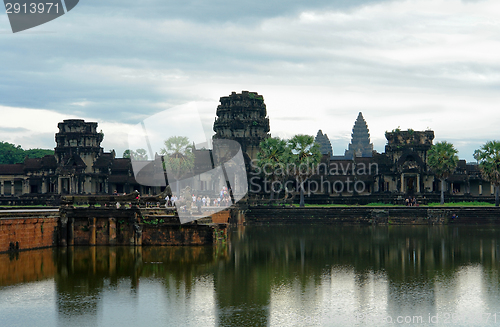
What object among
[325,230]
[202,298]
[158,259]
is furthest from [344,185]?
[202,298]

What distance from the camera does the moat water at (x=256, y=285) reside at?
19594 mm

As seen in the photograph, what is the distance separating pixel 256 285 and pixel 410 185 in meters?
54.7

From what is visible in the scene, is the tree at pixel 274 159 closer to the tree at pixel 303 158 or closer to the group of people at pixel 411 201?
the tree at pixel 303 158

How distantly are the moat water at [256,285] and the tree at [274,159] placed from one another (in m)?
25.2

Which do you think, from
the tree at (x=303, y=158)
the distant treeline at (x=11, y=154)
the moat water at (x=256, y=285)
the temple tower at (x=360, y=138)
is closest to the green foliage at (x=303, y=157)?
the tree at (x=303, y=158)

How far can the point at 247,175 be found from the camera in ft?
241

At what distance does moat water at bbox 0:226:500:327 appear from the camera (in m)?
19.6

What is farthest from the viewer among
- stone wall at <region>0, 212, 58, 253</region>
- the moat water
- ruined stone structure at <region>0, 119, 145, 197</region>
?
ruined stone structure at <region>0, 119, 145, 197</region>

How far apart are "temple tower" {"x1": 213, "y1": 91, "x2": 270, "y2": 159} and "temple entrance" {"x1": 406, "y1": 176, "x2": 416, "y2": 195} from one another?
19.8 meters

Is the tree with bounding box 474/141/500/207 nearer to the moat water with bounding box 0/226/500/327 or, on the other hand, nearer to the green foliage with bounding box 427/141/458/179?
the green foliage with bounding box 427/141/458/179

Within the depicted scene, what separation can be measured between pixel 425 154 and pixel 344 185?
11.5 meters

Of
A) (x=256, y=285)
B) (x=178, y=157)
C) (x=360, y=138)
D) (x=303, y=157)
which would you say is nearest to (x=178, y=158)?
(x=178, y=157)

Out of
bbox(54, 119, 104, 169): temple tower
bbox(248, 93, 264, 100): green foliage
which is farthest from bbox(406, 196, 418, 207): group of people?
bbox(54, 119, 104, 169): temple tower

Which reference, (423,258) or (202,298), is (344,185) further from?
(202,298)
